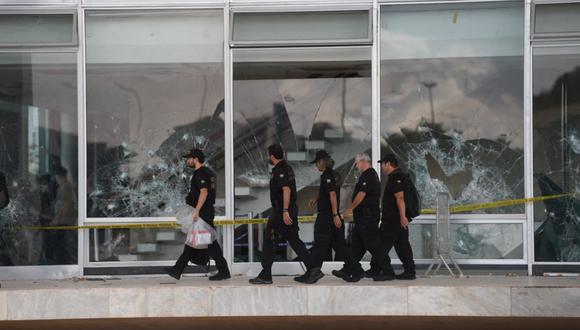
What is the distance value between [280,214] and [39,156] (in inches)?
147

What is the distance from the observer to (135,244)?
14.5m

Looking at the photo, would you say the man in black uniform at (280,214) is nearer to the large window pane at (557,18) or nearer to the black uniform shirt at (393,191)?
the black uniform shirt at (393,191)

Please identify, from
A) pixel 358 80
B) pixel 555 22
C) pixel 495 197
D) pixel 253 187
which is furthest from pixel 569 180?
pixel 253 187

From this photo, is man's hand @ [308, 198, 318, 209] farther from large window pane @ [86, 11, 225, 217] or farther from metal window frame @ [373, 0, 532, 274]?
large window pane @ [86, 11, 225, 217]

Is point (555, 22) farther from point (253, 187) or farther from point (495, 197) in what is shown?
point (253, 187)

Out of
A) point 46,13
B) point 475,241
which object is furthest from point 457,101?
point 46,13

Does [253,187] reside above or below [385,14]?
below

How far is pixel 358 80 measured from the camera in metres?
14.4

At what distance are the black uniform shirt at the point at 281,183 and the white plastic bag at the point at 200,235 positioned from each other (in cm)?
A: 87

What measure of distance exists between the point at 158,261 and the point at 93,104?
89.8 inches

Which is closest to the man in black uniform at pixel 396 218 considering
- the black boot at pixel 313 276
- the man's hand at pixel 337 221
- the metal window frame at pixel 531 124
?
the man's hand at pixel 337 221

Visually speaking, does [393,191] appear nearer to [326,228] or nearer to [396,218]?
[396,218]

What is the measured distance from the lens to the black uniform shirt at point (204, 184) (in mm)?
13195

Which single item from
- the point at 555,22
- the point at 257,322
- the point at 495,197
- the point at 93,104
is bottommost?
the point at 257,322
